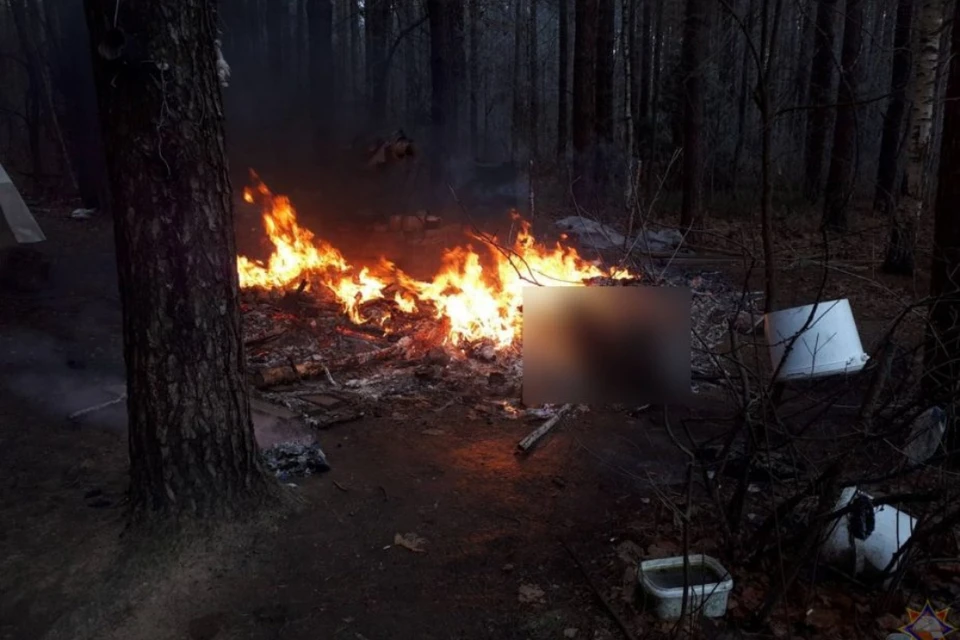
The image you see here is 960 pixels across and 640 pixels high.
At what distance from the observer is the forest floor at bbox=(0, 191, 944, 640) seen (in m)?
3.38

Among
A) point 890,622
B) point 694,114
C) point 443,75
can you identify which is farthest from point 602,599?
point 443,75

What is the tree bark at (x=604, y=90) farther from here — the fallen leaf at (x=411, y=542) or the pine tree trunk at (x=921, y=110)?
the fallen leaf at (x=411, y=542)

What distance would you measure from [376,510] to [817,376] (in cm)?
324

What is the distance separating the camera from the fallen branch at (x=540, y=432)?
543 cm

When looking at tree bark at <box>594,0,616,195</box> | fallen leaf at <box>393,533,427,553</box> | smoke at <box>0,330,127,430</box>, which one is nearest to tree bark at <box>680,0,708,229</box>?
→ tree bark at <box>594,0,616,195</box>

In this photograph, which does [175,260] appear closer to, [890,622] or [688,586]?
[688,586]

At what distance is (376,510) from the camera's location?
445 cm

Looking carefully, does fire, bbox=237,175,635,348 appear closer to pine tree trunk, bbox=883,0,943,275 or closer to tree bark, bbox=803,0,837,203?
pine tree trunk, bbox=883,0,943,275

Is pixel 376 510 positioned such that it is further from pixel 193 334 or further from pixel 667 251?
pixel 667 251

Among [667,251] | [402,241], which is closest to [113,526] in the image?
[402,241]

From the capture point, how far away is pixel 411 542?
411cm

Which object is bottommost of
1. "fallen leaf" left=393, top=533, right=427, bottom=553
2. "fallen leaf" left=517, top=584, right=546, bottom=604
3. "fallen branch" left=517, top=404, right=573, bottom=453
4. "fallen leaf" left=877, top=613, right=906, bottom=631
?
"fallen leaf" left=517, top=584, right=546, bottom=604

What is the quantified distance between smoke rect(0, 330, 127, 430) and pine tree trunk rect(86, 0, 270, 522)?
2.10m

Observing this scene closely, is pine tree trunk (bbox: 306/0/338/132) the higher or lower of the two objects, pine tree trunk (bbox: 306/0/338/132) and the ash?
the higher
